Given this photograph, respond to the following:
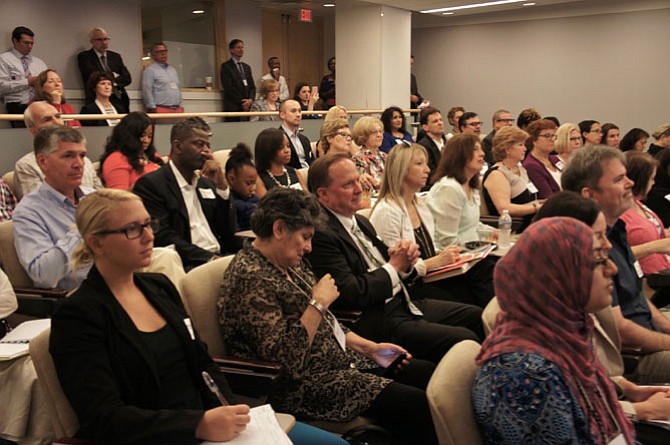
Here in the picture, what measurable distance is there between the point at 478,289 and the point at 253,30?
29.3ft

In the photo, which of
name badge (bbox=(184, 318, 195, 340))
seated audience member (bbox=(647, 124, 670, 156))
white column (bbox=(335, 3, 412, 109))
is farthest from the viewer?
white column (bbox=(335, 3, 412, 109))

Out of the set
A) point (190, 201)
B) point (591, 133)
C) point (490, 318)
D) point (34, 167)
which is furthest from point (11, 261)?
point (591, 133)

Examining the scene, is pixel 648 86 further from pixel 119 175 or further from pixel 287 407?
pixel 287 407

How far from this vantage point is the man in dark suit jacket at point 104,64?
8.39 metres

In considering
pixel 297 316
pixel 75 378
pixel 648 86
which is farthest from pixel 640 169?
pixel 648 86

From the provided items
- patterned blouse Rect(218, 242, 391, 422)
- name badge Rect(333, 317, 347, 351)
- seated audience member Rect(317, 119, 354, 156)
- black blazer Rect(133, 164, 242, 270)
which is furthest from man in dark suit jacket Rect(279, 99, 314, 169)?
patterned blouse Rect(218, 242, 391, 422)

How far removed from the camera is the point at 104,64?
857 cm

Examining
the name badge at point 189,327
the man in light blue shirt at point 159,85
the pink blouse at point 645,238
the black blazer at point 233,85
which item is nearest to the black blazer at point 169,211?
the name badge at point 189,327

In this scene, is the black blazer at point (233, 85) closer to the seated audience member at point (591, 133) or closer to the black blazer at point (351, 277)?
the seated audience member at point (591, 133)

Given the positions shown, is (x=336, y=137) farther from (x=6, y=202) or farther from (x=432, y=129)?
(x=6, y=202)

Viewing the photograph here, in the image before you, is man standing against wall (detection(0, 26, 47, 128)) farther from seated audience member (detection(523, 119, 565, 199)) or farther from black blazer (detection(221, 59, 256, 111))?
seated audience member (detection(523, 119, 565, 199))

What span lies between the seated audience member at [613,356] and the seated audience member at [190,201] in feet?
6.71

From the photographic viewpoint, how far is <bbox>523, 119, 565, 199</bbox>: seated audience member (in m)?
5.50

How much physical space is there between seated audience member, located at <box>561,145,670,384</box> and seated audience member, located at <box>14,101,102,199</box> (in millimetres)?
2889
